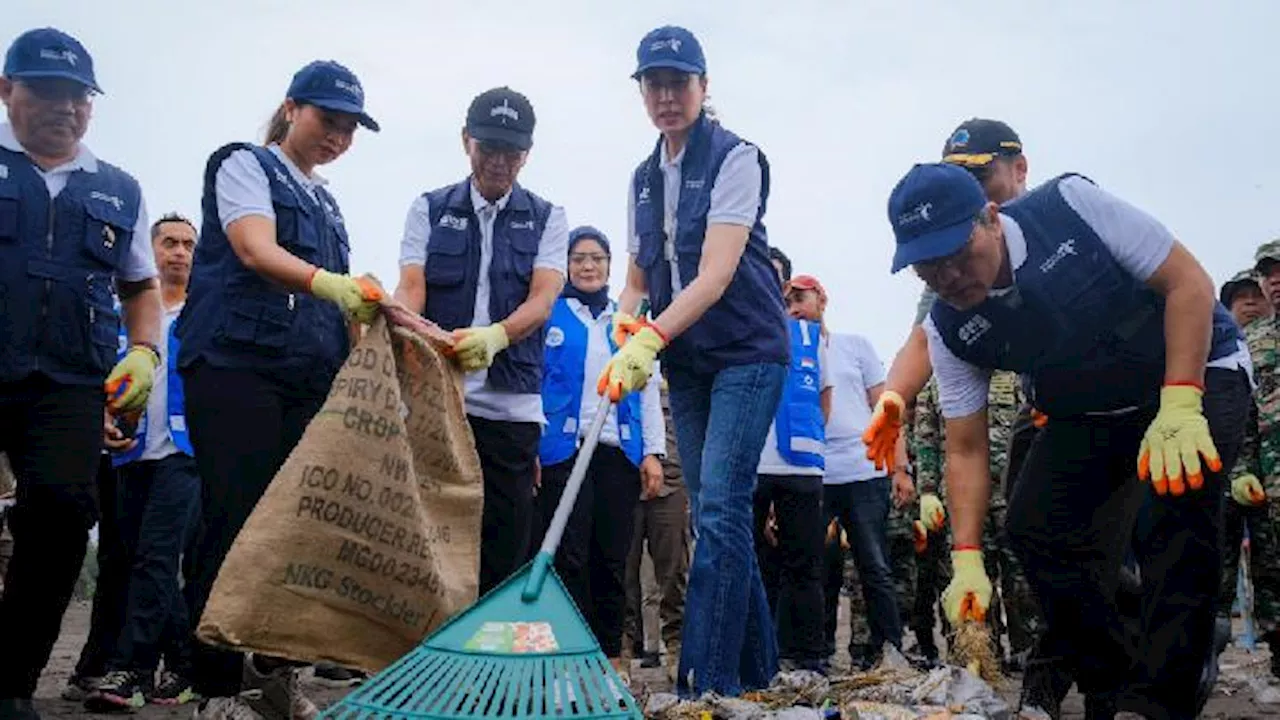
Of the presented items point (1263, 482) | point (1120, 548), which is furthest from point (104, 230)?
point (1263, 482)

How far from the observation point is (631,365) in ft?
10.7

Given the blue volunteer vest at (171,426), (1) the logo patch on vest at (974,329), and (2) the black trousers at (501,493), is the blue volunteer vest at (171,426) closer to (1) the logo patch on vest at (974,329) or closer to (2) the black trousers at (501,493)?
(2) the black trousers at (501,493)

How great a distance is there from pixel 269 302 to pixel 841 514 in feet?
13.3

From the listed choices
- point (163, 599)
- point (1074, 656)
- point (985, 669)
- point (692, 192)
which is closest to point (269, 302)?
point (692, 192)

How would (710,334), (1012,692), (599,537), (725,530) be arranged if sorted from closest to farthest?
(725,530) < (710,334) < (1012,692) < (599,537)

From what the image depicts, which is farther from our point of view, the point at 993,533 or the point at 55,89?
the point at 993,533

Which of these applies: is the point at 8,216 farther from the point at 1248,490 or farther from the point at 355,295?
the point at 1248,490

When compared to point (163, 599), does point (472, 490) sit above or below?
above

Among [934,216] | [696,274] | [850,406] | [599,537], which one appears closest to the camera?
[934,216]

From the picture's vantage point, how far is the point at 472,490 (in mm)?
3234

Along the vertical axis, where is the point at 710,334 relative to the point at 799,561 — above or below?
above

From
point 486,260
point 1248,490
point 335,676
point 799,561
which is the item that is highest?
point 486,260

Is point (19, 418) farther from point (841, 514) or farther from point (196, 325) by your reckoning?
point (841, 514)

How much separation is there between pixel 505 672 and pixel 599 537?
319cm
